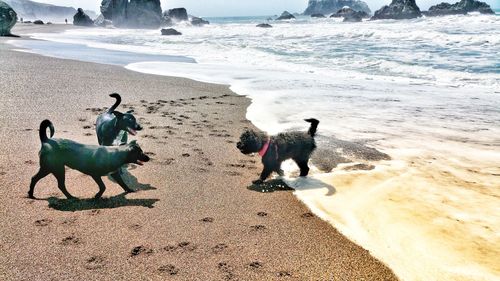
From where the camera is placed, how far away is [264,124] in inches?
325

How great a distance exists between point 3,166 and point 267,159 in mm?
3516

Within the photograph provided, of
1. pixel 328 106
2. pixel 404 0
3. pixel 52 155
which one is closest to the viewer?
pixel 52 155

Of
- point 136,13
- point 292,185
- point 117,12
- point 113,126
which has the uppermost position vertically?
point 117,12

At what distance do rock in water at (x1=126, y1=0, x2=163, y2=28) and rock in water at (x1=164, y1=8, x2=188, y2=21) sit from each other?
229 inches

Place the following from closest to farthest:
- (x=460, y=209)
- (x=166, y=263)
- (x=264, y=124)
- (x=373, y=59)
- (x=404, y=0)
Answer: (x=166, y=263) → (x=460, y=209) → (x=264, y=124) → (x=373, y=59) → (x=404, y=0)

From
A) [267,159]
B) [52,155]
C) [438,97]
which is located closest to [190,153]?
[267,159]

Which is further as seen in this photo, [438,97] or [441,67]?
[441,67]

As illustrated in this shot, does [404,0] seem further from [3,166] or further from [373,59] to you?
[3,166]

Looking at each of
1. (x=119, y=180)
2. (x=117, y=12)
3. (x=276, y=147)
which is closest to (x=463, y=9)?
(x=117, y=12)

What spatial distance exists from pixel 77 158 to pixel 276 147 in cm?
257

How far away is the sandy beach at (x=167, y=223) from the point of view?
3338 mm

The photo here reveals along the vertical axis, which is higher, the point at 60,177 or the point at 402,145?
the point at 60,177

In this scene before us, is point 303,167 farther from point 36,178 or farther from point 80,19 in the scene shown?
point 80,19

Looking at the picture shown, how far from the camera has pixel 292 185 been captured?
5.43 m
